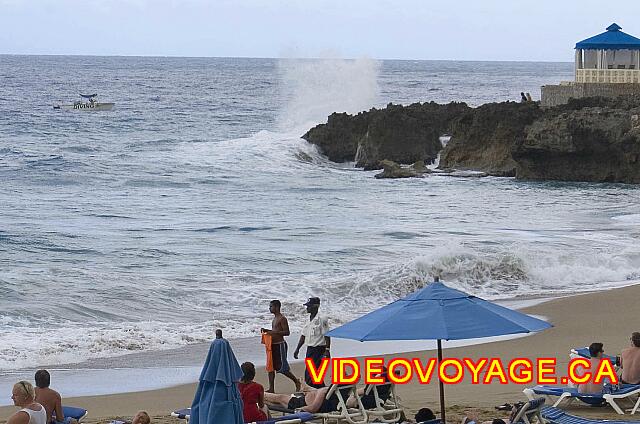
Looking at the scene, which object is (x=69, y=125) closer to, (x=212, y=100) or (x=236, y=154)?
(x=236, y=154)

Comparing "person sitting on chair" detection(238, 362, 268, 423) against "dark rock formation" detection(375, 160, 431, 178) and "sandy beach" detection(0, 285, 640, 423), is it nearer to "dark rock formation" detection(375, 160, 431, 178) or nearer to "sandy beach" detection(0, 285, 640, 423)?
"sandy beach" detection(0, 285, 640, 423)

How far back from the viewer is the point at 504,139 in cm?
3881

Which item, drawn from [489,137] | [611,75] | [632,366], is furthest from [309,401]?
[611,75]

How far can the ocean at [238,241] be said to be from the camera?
16.5 metres

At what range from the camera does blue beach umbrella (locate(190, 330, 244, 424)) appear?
27.5ft

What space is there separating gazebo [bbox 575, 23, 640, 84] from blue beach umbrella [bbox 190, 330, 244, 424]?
117 ft

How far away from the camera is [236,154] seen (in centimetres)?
4719

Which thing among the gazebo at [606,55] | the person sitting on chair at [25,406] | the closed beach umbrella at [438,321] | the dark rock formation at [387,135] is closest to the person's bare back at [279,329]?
the closed beach umbrella at [438,321]

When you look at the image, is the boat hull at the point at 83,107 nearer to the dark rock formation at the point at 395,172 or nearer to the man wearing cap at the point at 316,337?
Result: the dark rock formation at the point at 395,172

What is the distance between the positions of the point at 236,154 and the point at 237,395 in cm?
3899

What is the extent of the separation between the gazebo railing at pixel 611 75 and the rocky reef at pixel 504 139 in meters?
3.10

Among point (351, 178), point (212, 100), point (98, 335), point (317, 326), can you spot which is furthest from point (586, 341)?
point (212, 100)

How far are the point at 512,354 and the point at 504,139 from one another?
25934 mm

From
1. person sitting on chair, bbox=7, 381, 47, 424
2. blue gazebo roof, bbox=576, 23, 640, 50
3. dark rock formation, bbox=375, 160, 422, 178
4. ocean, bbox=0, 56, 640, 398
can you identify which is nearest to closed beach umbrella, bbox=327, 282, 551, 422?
person sitting on chair, bbox=7, 381, 47, 424
